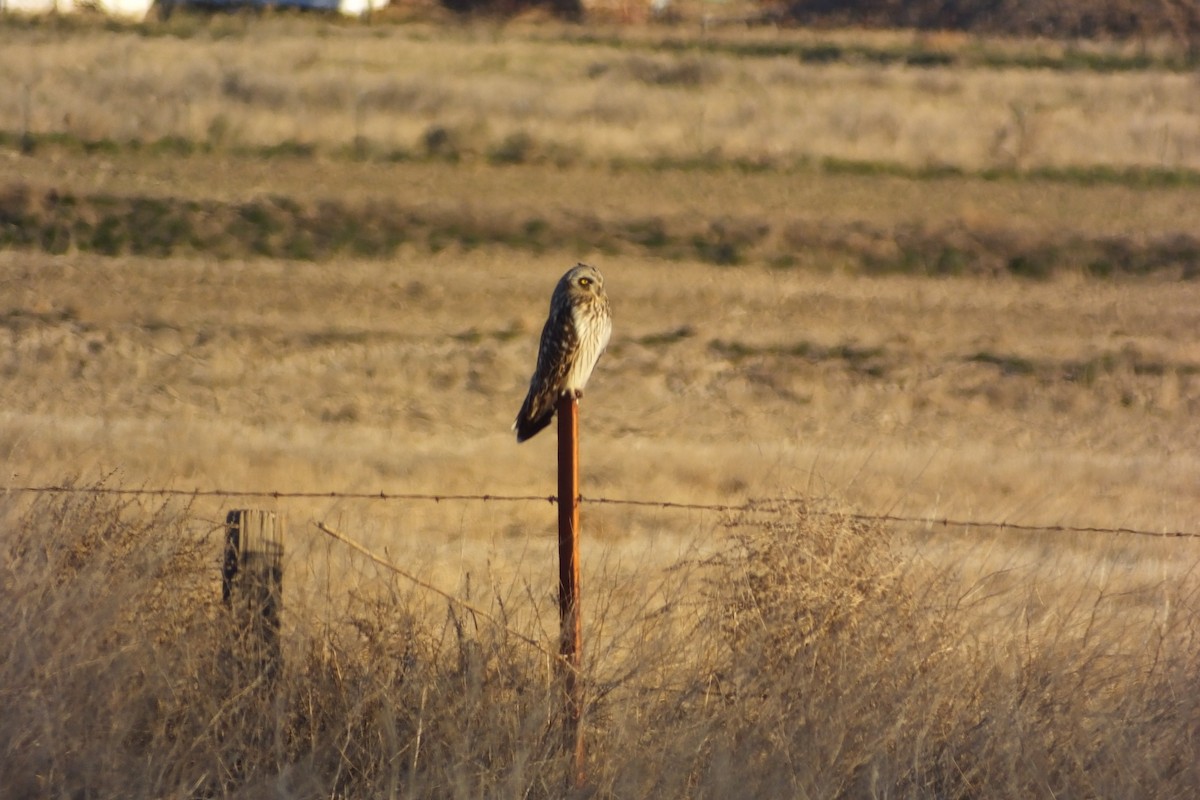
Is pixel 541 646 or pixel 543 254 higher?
pixel 543 254

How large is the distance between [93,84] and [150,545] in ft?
63.6

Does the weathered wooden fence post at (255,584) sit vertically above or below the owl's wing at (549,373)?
below

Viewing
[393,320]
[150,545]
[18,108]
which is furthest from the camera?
[18,108]

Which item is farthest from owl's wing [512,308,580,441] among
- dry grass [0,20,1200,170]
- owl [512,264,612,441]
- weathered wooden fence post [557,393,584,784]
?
dry grass [0,20,1200,170]

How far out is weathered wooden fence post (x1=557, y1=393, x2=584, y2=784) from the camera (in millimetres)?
4344

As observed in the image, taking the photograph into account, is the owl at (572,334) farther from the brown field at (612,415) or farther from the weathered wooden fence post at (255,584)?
the weathered wooden fence post at (255,584)

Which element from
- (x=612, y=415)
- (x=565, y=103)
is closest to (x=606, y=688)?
(x=612, y=415)

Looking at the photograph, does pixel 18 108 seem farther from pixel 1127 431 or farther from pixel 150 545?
pixel 150 545

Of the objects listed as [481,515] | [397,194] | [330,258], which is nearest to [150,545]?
[481,515]

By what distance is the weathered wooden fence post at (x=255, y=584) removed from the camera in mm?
4590

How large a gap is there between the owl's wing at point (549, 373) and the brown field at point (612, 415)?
56cm

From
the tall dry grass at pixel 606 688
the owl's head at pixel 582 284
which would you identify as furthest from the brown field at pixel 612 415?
the owl's head at pixel 582 284

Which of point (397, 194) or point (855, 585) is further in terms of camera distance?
point (397, 194)

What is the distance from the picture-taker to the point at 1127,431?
13.0m
